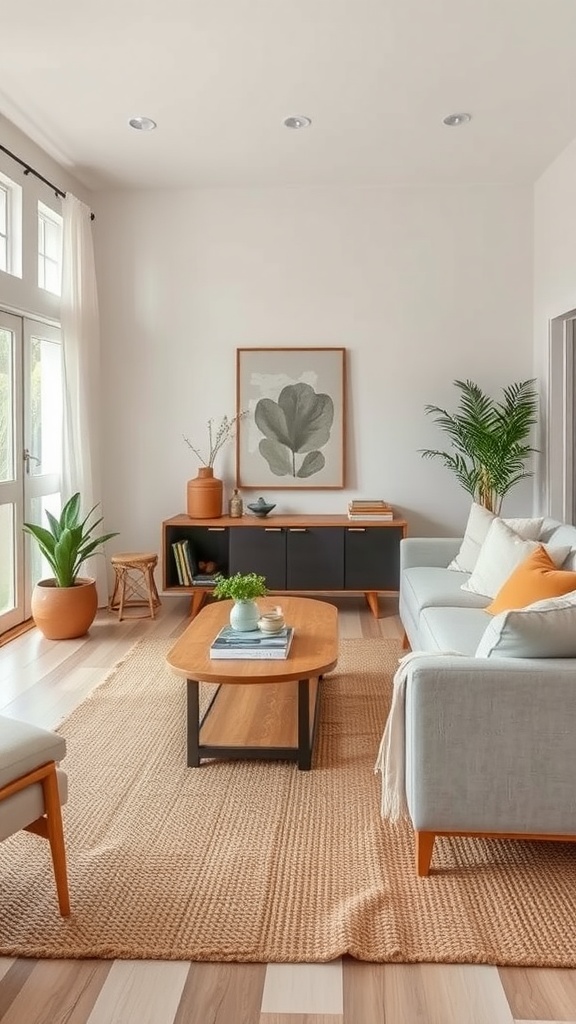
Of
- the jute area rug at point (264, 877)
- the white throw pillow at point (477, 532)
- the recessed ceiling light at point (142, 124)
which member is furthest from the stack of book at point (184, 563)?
the recessed ceiling light at point (142, 124)

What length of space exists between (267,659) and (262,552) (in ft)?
7.65

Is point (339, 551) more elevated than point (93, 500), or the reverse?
point (93, 500)

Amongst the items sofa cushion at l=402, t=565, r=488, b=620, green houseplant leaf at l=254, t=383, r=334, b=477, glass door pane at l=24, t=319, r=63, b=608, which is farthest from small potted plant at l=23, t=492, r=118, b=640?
sofa cushion at l=402, t=565, r=488, b=620

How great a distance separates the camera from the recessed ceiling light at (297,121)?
433cm

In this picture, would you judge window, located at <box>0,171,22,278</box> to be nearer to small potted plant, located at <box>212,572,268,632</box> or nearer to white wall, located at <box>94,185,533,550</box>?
white wall, located at <box>94,185,533,550</box>

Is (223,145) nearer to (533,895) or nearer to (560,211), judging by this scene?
(560,211)

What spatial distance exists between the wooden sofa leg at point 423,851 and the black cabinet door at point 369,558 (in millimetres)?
3087

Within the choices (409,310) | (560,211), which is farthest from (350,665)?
(560,211)

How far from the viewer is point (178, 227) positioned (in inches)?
223

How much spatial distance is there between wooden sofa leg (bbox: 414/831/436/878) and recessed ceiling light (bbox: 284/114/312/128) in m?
3.70

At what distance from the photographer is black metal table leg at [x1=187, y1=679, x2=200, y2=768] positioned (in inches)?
114

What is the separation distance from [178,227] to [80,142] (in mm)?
1047

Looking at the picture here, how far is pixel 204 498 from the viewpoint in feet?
17.8

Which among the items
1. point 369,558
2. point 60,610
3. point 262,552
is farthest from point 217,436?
point 60,610
